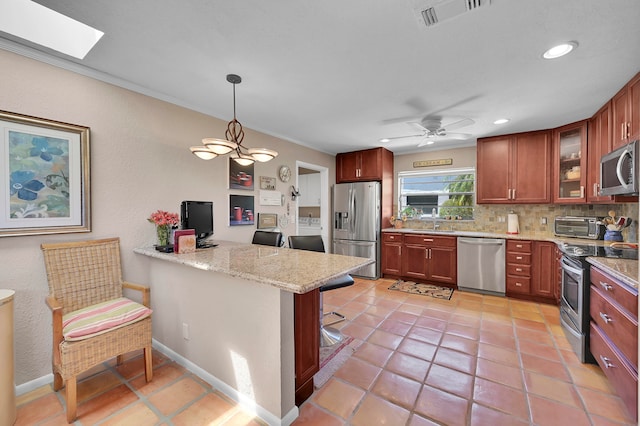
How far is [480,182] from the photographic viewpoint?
4168mm

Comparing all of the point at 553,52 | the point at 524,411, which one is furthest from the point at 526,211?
the point at 524,411

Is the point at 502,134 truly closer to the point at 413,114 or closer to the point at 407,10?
the point at 413,114

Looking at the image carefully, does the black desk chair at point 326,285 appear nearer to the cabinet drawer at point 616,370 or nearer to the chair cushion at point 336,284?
the chair cushion at point 336,284

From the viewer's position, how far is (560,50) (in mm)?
1811

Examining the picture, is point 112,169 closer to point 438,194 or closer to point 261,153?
point 261,153

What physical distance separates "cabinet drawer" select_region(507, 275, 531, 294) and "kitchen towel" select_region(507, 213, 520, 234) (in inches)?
29.3

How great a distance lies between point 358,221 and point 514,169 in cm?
248

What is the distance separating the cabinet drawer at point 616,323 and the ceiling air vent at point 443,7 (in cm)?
202

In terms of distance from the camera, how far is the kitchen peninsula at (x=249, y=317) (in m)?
1.52

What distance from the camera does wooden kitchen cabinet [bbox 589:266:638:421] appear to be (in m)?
1.57

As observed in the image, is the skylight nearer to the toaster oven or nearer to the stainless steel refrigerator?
the stainless steel refrigerator

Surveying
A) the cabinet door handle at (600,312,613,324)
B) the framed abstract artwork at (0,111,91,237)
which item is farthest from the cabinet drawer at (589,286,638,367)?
the framed abstract artwork at (0,111,91,237)

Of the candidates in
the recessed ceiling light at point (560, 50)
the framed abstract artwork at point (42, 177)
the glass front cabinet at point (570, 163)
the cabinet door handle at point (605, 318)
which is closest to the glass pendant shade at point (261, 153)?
the framed abstract artwork at point (42, 177)

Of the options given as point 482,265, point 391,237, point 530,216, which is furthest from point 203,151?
point 530,216
